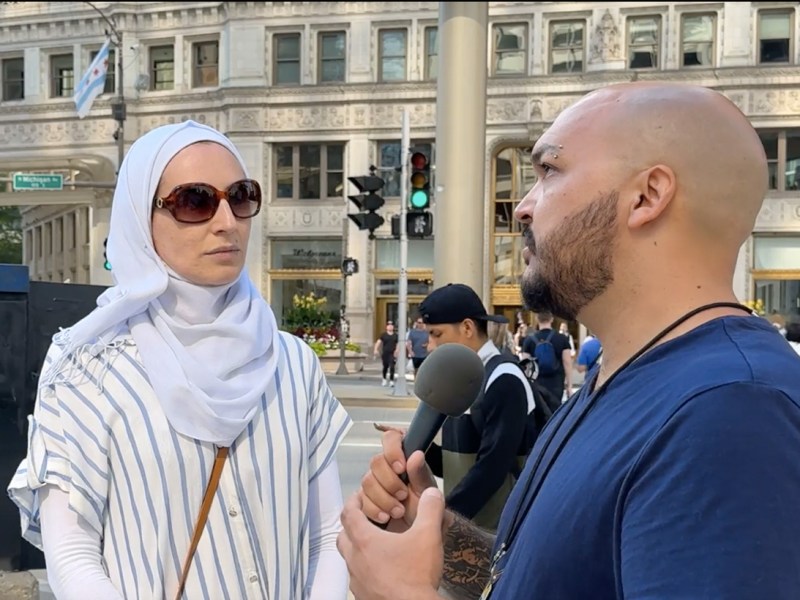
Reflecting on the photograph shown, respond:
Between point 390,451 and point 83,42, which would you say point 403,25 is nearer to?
point 83,42

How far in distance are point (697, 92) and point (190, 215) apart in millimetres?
1240

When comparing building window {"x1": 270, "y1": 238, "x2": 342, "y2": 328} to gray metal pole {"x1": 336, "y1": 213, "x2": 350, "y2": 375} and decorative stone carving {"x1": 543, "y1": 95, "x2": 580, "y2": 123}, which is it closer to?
gray metal pole {"x1": 336, "y1": 213, "x2": 350, "y2": 375}

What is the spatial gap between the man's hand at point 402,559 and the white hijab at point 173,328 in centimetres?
68

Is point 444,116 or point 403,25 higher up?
point 403,25

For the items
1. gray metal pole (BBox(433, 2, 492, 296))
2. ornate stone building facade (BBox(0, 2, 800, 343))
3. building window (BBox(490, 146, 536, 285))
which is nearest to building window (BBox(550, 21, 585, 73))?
ornate stone building facade (BBox(0, 2, 800, 343))

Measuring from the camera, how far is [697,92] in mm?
1120

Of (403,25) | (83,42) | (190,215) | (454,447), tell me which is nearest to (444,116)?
(454,447)

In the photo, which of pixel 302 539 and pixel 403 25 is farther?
pixel 403 25

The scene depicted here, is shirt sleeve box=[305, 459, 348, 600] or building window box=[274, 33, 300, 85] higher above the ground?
building window box=[274, 33, 300, 85]

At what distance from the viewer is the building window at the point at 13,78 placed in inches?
1193

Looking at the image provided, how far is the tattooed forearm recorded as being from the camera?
1484mm

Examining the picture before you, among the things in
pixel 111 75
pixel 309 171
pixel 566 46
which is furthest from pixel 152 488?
pixel 111 75

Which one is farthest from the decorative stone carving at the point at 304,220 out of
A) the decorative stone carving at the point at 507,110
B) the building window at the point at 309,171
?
the decorative stone carving at the point at 507,110

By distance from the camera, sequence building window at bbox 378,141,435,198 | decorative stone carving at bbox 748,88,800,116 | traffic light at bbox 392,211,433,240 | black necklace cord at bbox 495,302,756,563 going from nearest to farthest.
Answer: black necklace cord at bbox 495,302,756,563 < traffic light at bbox 392,211,433,240 < decorative stone carving at bbox 748,88,800,116 < building window at bbox 378,141,435,198
